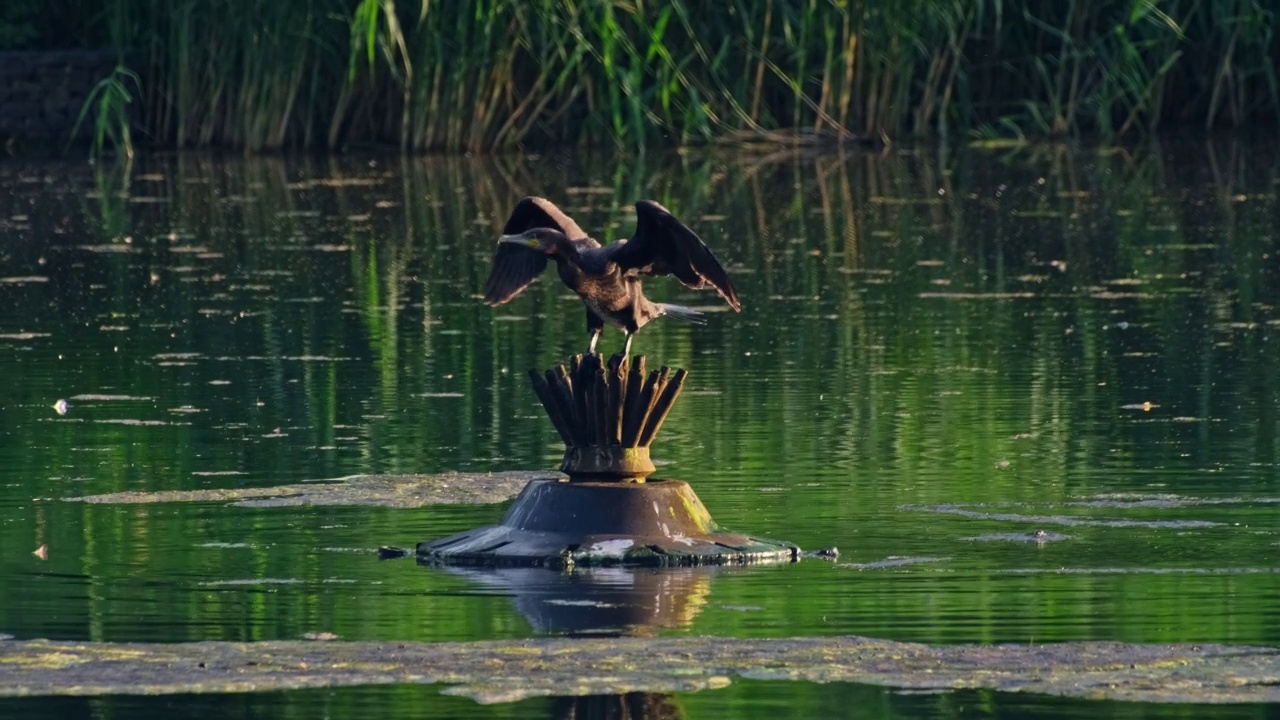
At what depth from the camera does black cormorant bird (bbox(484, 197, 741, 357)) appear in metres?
9.40

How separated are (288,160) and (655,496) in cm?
1917

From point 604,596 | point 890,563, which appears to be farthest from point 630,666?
point 890,563

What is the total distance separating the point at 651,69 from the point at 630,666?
69.3ft

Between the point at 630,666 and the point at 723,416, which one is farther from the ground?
the point at 723,416

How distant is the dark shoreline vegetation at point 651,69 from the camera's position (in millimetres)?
27469

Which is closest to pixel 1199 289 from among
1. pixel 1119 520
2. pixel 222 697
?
pixel 1119 520

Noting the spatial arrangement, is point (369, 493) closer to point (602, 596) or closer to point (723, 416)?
point (602, 596)

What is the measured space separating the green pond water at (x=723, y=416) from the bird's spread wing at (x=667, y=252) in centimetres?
83

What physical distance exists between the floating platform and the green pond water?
19 centimetres

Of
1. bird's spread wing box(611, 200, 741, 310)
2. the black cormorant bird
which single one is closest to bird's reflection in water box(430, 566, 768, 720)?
the black cormorant bird

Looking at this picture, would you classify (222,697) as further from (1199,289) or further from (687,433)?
(1199,289)

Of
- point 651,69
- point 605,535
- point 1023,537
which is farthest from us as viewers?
point 651,69

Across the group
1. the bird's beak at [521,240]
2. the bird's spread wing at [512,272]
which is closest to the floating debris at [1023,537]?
the bird's beak at [521,240]

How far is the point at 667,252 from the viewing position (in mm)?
9469
